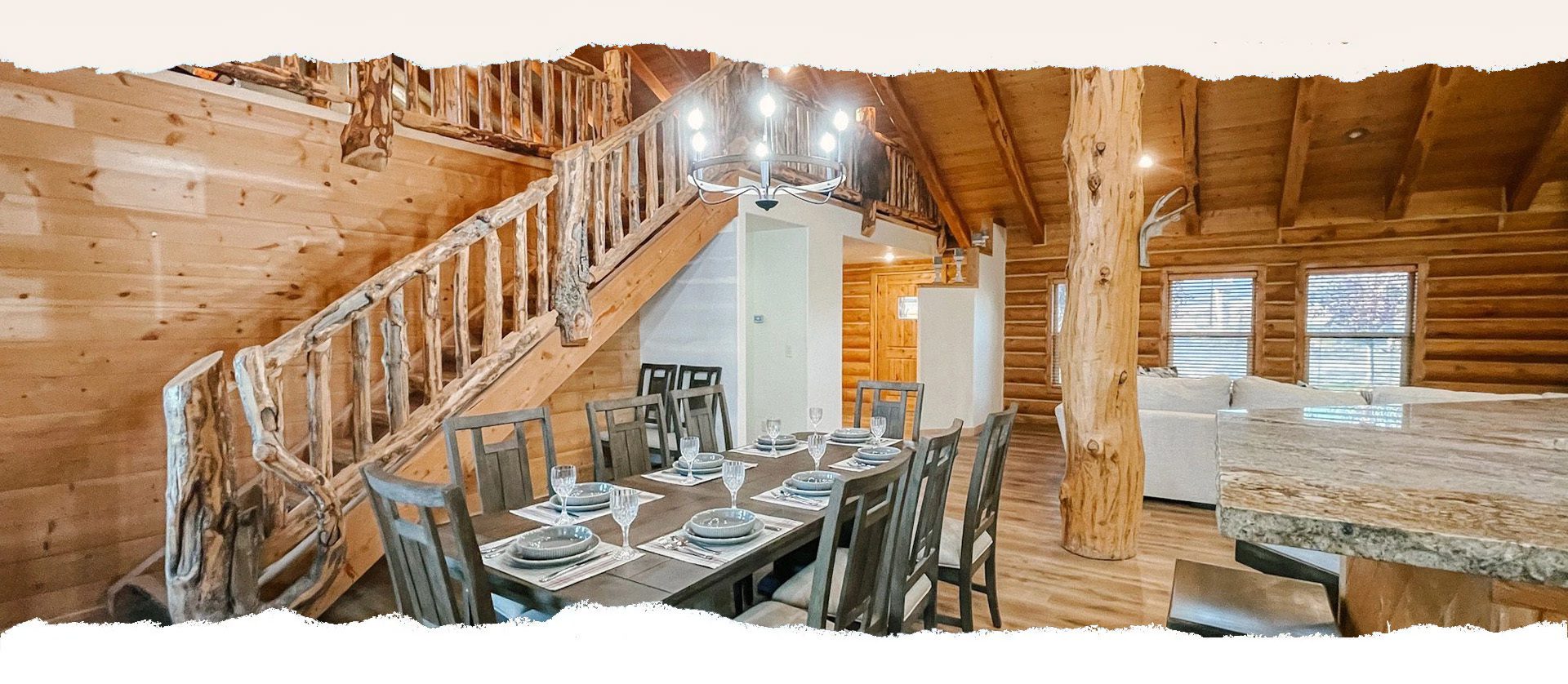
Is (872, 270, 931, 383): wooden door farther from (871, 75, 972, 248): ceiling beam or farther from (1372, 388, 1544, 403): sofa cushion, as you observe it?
(1372, 388, 1544, 403): sofa cushion

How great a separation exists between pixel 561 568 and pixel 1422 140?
23.0 feet

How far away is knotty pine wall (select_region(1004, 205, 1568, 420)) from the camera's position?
6008 millimetres

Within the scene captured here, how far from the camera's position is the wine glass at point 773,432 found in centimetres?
304

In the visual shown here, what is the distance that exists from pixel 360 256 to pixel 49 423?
4.50 ft

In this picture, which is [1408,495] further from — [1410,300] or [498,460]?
[1410,300]

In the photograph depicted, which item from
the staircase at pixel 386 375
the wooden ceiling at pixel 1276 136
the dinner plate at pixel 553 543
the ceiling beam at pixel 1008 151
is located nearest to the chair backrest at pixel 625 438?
the staircase at pixel 386 375

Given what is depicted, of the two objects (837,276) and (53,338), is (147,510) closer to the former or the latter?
(53,338)

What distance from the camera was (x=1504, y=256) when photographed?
6.16m

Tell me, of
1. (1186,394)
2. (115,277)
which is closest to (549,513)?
(115,277)

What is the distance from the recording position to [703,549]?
5.78 ft

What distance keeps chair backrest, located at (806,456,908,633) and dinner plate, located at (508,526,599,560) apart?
57 cm

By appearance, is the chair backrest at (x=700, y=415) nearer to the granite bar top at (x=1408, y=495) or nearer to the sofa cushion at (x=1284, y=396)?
the granite bar top at (x=1408, y=495)

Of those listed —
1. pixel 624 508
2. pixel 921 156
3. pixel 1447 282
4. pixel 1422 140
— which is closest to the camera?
pixel 624 508

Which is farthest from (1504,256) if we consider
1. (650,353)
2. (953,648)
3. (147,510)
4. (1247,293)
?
(147,510)
